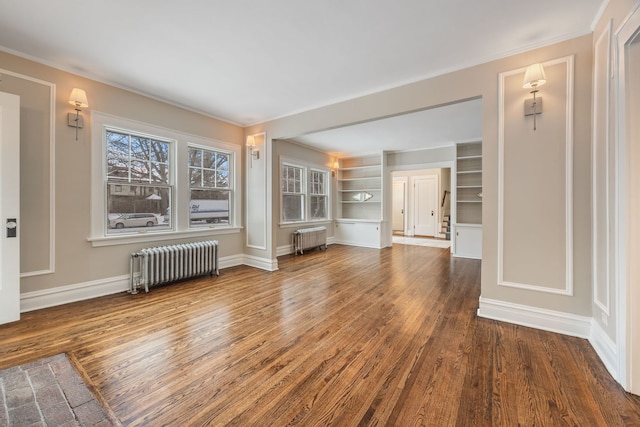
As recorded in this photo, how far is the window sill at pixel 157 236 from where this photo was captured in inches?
132

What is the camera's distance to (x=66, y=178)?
3.07m

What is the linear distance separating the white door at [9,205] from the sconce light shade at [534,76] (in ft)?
16.0

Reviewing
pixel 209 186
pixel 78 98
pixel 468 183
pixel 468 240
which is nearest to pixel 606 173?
pixel 468 240

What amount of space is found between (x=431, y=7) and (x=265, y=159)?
335 centimetres

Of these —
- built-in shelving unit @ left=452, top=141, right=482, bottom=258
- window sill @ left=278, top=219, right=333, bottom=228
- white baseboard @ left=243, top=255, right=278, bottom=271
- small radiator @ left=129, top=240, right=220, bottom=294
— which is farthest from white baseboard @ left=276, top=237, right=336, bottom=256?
built-in shelving unit @ left=452, top=141, right=482, bottom=258

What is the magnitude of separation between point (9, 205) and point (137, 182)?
128cm

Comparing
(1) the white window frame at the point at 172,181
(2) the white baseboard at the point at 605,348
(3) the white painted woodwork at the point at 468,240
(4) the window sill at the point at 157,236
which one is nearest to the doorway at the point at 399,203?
(3) the white painted woodwork at the point at 468,240

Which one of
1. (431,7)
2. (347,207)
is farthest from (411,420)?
(347,207)

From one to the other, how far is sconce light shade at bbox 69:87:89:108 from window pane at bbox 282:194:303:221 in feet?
12.6

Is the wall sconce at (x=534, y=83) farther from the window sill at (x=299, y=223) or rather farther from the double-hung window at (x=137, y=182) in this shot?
the window sill at (x=299, y=223)

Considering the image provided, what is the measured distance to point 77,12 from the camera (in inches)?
84.3

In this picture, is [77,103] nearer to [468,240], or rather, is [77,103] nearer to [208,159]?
[208,159]

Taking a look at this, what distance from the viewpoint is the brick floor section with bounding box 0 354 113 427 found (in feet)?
4.66

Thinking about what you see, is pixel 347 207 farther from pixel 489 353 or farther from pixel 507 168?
pixel 489 353
